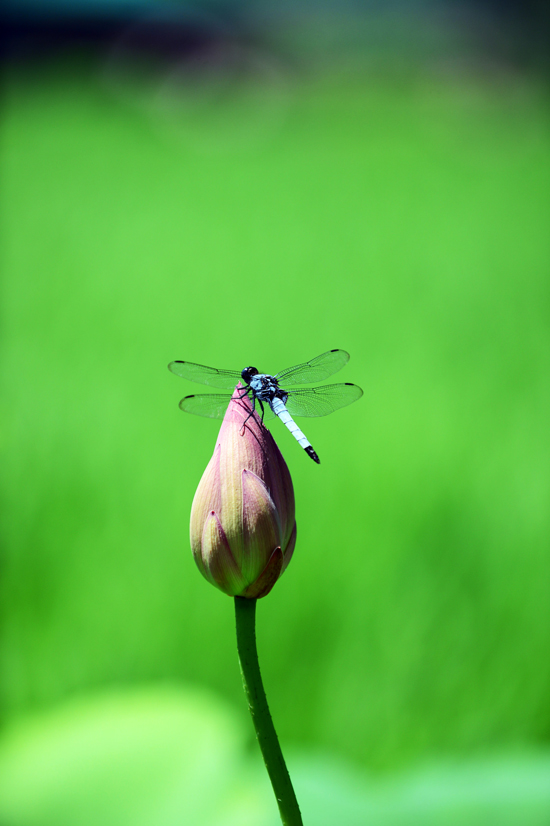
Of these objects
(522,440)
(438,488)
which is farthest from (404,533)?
(522,440)

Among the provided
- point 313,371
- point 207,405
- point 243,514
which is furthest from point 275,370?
point 243,514

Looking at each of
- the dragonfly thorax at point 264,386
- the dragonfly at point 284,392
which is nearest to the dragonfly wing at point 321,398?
the dragonfly at point 284,392

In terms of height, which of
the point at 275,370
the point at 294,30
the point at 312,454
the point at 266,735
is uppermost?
the point at 294,30

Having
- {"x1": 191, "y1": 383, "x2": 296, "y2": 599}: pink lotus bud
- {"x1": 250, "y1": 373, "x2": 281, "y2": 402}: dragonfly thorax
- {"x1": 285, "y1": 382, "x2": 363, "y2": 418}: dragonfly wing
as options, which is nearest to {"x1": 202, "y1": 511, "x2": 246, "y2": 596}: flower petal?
{"x1": 191, "y1": 383, "x2": 296, "y2": 599}: pink lotus bud

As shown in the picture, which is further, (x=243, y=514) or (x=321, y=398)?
(x=321, y=398)

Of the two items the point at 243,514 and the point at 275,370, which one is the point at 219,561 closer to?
the point at 243,514

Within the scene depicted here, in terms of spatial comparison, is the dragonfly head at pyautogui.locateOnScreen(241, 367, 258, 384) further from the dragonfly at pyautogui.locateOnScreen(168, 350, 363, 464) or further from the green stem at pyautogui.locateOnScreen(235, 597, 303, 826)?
the green stem at pyautogui.locateOnScreen(235, 597, 303, 826)

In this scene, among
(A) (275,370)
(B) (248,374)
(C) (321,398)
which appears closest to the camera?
(B) (248,374)

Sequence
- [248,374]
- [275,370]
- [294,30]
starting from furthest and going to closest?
[294,30] < [275,370] < [248,374]
